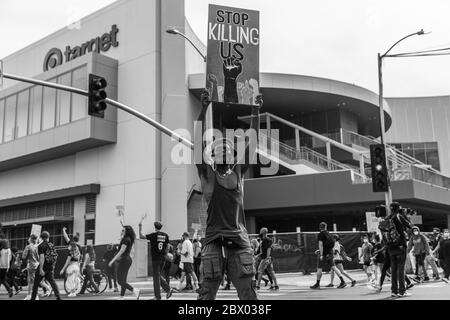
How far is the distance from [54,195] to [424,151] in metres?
45.9

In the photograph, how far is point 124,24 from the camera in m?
30.9

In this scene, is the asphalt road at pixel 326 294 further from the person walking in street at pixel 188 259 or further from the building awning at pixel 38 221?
the building awning at pixel 38 221

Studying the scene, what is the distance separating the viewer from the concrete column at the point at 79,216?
103 feet

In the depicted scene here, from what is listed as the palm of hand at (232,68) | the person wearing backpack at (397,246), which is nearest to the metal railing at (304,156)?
the palm of hand at (232,68)

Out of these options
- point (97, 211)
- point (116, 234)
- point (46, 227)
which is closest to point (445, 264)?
point (116, 234)

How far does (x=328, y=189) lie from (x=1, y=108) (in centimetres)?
2405

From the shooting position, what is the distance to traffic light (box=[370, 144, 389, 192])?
Answer: 57.9 feet

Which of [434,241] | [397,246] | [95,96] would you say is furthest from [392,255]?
[434,241]

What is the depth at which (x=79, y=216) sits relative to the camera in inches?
1254

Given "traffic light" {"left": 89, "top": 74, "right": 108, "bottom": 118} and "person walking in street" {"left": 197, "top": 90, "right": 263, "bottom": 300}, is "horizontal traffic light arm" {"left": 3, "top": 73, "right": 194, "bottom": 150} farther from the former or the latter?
"person walking in street" {"left": 197, "top": 90, "right": 263, "bottom": 300}

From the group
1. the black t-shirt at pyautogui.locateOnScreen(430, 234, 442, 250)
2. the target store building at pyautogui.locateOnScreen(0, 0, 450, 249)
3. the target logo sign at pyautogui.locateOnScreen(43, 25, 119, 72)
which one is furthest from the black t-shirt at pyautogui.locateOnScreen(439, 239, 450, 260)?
the target logo sign at pyautogui.locateOnScreen(43, 25, 119, 72)

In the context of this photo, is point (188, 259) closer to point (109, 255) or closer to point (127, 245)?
point (127, 245)

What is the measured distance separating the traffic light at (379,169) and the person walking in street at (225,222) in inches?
519
